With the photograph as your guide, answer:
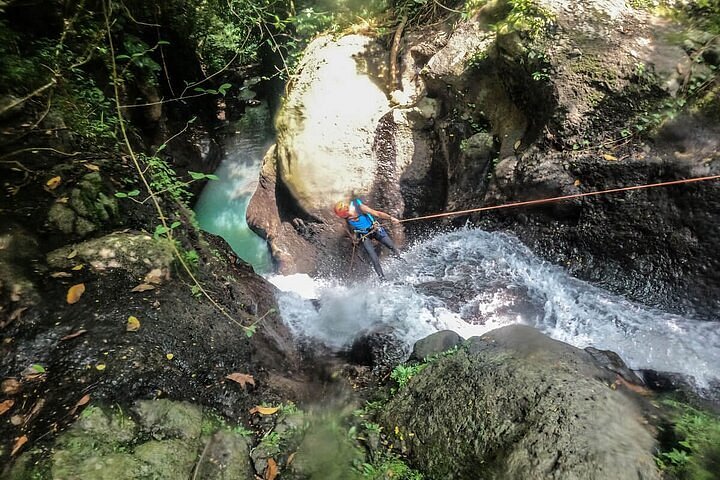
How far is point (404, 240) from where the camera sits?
8.09 metres

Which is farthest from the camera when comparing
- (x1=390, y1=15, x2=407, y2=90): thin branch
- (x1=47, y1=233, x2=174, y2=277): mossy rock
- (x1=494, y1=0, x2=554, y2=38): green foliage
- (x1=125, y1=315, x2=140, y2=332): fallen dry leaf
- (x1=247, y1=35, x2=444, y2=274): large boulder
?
(x1=390, y1=15, x2=407, y2=90): thin branch

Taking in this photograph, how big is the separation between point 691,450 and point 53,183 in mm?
5914

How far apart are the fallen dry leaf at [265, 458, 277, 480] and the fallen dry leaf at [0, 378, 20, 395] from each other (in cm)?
193

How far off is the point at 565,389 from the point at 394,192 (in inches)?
213

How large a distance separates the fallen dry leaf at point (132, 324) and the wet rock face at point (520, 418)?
2411mm

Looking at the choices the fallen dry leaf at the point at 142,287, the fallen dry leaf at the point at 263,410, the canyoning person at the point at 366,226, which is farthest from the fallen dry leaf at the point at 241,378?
the canyoning person at the point at 366,226

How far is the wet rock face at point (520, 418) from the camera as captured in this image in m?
2.59

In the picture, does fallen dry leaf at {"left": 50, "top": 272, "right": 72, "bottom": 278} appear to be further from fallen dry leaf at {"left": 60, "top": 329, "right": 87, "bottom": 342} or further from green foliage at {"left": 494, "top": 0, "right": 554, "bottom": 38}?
green foliage at {"left": 494, "top": 0, "right": 554, "bottom": 38}

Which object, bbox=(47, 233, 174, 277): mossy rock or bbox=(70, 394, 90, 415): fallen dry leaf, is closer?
bbox=(70, 394, 90, 415): fallen dry leaf

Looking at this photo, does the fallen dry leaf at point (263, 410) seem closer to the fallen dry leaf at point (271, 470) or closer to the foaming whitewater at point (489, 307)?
the fallen dry leaf at point (271, 470)

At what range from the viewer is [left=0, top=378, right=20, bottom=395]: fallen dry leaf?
288 centimetres

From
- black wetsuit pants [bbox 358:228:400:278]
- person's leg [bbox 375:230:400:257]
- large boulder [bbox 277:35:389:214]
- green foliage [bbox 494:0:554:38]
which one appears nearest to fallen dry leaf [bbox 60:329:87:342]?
black wetsuit pants [bbox 358:228:400:278]

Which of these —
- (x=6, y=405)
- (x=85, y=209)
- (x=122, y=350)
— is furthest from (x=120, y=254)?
(x=6, y=405)

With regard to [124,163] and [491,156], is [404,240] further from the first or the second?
[124,163]
